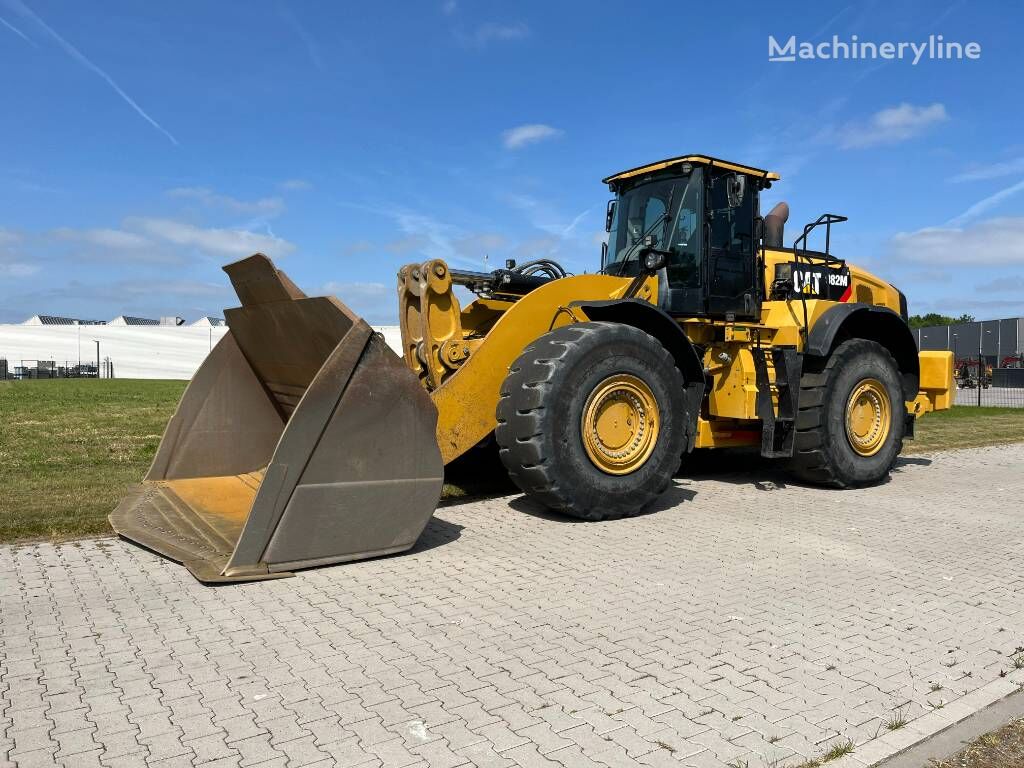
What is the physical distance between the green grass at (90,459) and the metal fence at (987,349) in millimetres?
19027

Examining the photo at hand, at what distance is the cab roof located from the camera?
803cm

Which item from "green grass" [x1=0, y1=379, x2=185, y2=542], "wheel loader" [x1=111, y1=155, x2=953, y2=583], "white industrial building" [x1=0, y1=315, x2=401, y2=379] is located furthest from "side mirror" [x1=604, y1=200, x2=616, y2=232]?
"white industrial building" [x1=0, y1=315, x2=401, y2=379]

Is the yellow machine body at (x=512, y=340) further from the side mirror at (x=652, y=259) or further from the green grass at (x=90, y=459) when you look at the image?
the green grass at (x=90, y=459)

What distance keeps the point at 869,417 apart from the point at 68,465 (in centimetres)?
926

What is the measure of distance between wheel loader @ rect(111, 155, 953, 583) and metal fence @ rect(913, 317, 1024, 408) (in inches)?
1222

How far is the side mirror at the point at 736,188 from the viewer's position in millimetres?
7631

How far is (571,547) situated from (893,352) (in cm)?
551

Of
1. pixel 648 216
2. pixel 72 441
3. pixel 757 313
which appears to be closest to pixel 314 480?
pixel 648 216

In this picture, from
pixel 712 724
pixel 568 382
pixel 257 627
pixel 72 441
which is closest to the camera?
pixel 712 724

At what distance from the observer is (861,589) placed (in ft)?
16.7

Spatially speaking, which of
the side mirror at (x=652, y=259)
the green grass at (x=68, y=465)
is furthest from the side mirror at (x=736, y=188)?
the green grass at (x=68, y=465)

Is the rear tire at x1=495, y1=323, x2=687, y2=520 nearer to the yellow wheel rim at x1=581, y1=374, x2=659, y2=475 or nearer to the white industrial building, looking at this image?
the yellow wheel rim at x1=581, y1=374, x2=659, y2=475

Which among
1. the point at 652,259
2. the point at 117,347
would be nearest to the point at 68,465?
the point at 652,259

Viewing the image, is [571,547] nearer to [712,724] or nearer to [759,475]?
[712,724]
